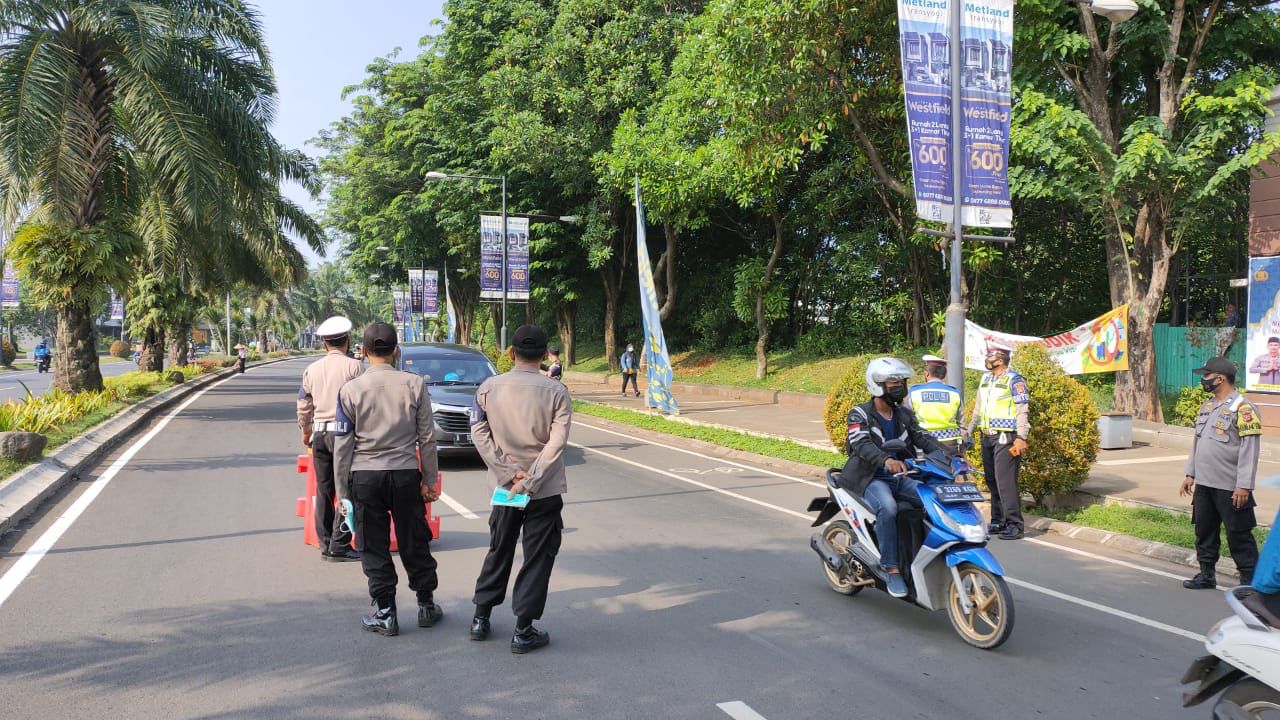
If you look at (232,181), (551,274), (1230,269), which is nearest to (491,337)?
(551,274)

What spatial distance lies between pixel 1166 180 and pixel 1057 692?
13.3 m

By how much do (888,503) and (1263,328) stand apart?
12.3 metres

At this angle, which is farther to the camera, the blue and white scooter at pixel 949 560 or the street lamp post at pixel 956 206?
the street lamp post at pixel 956 206

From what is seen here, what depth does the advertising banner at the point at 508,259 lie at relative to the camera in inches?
977

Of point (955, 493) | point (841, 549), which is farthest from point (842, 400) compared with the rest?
point (955, 493)

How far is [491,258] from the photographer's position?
2517 cm

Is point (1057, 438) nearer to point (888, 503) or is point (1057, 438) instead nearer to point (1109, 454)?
point (888, 503)

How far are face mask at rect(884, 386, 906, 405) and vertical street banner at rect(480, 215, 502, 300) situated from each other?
65.6 ft

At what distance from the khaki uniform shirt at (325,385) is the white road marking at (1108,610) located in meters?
5.15

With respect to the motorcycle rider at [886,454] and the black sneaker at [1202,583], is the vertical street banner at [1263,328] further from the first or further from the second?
the motorcycle rider at [886,454]

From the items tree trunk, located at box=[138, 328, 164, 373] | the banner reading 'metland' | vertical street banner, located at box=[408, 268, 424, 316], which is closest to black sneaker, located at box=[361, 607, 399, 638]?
the banner reading 'metland'

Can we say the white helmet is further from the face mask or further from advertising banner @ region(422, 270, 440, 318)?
advertising banner @ region(422, 270, 440, 318)

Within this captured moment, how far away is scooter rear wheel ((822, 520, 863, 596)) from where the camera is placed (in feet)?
19.5

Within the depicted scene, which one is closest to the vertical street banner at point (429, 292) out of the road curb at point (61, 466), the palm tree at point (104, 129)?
the palm tree at point (104, 129)
